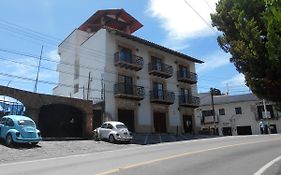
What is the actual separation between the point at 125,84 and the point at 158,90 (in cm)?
526

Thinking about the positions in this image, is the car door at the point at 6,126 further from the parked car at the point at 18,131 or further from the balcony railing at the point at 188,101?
the balcony railing at the point at 188,101

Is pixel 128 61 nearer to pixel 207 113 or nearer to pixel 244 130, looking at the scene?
pixel 207 113

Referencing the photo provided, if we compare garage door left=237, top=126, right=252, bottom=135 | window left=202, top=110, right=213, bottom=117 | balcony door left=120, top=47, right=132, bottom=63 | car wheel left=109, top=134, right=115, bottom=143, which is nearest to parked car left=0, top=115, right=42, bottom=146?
car wheel left=109, top=134, right=115, bottom=143

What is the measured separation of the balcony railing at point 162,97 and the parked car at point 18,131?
57.0ft

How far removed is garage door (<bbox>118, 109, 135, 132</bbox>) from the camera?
33.2m

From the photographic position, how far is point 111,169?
1008cm

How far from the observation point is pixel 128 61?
35.1 metres

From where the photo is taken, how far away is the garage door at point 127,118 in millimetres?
33250

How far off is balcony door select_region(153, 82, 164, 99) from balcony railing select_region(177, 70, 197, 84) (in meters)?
3.53

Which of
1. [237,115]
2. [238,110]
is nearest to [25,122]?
[237,115]

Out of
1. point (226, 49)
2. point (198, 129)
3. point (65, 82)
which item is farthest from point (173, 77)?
point (226, 49)

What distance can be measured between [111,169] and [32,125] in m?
12.8

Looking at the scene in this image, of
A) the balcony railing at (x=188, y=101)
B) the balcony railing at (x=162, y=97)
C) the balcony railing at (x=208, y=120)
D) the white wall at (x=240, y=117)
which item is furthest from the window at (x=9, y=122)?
the balcony railing at (x=208, y=120)

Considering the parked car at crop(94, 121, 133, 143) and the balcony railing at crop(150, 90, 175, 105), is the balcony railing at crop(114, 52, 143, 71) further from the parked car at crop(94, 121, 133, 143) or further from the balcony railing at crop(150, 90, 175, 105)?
the parked car at crop(94, 121, 133, 143)
